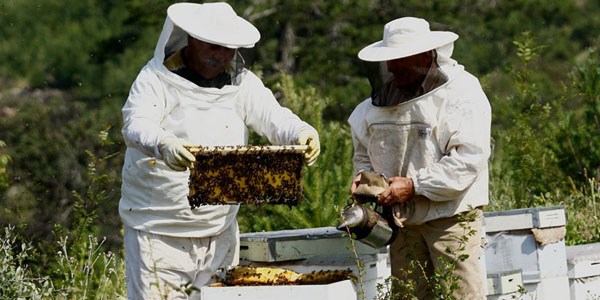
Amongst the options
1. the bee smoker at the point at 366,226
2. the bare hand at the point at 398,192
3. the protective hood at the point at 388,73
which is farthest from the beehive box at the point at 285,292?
the protective hood at the point at 388,73

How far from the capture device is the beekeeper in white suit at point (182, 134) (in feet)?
21.4

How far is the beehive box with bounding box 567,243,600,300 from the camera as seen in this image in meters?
7.51

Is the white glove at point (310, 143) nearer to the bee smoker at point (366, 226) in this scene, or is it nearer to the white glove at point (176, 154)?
the bee smoker at point (366, 226)

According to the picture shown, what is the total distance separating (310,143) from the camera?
6.48m

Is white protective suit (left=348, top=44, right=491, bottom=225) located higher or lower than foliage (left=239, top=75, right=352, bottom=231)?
higher

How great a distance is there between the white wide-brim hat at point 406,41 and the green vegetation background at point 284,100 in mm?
770

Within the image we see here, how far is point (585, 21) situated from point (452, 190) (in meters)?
24.4

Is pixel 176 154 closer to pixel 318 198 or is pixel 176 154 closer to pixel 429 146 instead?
pixel 429 146

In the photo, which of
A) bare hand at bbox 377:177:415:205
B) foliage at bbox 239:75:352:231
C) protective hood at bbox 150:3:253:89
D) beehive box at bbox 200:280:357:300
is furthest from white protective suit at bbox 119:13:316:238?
foliage at bbox 239:75:352:231

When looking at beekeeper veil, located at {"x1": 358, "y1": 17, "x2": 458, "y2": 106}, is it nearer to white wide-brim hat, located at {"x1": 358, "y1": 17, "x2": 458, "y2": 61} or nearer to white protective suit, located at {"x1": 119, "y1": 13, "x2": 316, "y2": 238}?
white wide-brim hat, located at {"x1": 358, "y1": 17, "x2": 458, "y2": 61}

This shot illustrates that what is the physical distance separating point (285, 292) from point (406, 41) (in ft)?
5.49

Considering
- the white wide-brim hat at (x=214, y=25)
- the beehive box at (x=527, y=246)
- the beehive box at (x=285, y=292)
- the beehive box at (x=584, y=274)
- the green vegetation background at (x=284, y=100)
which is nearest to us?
the beehive box at (x=285, y=292)

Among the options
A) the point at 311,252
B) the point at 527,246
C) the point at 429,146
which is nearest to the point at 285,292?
the point at 311,252

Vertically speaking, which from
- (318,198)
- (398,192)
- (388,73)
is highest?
(388,73)
